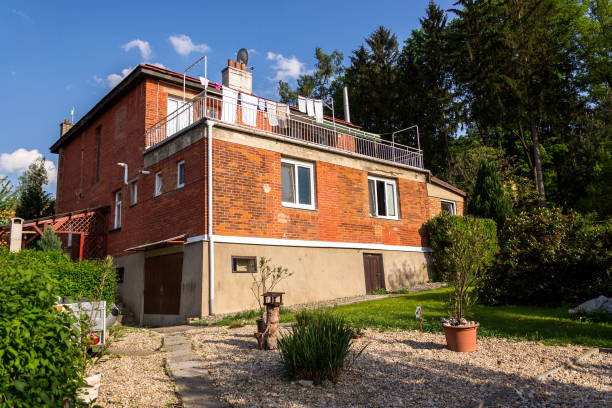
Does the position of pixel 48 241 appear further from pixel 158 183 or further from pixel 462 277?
pixel 462 277

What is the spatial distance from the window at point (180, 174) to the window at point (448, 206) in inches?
484

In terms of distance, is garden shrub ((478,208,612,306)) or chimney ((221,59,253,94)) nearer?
garden shrub ((478,208,612,306))

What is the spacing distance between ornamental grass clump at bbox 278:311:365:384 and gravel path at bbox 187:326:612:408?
16 cm

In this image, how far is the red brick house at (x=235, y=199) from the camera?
13211 millimetres

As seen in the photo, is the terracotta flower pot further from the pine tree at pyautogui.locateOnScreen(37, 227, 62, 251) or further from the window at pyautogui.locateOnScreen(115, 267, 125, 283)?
the pine tree at pyautogui.locateOnScreen(37, 227, 62, 251)

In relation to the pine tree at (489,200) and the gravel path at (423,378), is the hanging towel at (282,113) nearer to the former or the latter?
the pine tree at (489,200)

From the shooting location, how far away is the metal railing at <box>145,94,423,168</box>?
51.6 feet

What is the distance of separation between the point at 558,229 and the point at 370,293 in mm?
6591

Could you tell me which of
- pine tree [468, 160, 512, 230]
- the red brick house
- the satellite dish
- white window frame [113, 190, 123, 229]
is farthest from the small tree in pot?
pine tree [468, 160, 512, 230]

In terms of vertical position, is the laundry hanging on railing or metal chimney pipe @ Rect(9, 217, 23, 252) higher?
the laundry hanging on railing

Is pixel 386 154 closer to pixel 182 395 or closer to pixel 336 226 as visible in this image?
pixel 336 226

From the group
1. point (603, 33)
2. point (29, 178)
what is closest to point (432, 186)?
point (603, 33)

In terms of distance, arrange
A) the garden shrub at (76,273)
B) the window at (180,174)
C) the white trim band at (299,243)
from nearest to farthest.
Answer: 1. the garden shrub at (76,273)
2. the white trim band at (299,243)
3. the window at (180,174)

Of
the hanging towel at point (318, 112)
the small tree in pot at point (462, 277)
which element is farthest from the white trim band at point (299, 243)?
the small tree in pot at point (462, 277)
